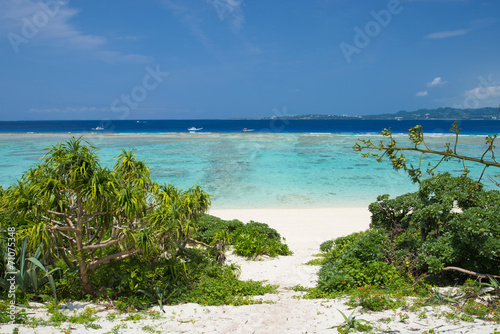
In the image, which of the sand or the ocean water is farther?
the ocean water

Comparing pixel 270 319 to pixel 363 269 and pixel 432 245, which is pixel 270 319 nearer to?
pixel 363 269

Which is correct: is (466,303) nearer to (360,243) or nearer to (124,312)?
(360,243)

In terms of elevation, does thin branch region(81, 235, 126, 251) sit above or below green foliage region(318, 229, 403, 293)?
above

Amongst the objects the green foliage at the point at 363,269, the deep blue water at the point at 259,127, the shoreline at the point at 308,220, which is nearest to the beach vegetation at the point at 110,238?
the green foliage at the point at 363,269

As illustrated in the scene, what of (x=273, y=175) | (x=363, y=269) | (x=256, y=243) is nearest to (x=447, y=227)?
(x=363, y=269)

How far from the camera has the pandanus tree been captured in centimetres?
468

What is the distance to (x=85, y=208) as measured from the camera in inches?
193

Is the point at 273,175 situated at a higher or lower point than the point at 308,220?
higher

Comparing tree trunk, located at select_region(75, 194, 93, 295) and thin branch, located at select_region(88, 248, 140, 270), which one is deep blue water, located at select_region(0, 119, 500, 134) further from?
tree trunk, located at select_region(75, 194, 93, 295)

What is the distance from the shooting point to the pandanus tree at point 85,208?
4.68 metres

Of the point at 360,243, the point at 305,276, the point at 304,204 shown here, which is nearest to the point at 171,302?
the point at 305,276

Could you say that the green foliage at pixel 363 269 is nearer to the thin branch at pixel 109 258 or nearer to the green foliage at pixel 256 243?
the green foliage at pixel 256 243

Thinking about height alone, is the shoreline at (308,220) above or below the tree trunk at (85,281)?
below

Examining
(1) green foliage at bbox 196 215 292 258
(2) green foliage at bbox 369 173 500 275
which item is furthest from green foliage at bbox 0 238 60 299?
(2) green foliage at bbox 369 173 500 275
